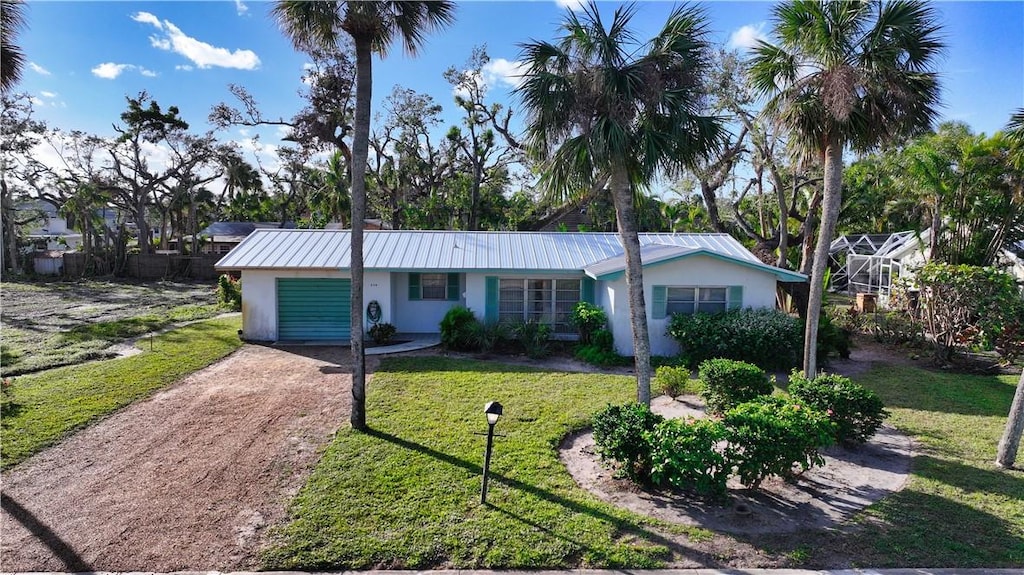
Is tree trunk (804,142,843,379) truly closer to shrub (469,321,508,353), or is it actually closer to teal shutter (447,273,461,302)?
shrub (469,321,508,353)

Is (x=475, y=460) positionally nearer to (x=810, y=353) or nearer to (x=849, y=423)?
(x=849, y=423)

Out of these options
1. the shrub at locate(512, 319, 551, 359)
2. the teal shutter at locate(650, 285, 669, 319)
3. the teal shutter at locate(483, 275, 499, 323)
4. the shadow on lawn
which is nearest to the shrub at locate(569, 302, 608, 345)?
the shrub at locate(512, 319, 551, 359)

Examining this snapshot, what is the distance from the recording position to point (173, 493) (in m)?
5.96

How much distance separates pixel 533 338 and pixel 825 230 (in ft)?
23.4

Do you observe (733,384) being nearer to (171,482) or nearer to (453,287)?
(171,482)

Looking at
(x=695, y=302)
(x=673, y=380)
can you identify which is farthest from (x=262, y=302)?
(x=695, y=302)

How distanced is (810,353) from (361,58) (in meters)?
9.00

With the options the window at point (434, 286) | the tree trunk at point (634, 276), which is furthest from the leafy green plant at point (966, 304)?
the window at point (434, 286)

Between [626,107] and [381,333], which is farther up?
[626,107]

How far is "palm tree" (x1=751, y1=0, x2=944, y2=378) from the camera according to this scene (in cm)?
820

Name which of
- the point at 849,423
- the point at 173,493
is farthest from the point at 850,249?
the point at 173,493

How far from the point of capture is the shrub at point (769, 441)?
5.60 m

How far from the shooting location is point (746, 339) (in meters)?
12.1

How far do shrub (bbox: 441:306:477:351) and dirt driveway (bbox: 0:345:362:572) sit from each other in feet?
14.1
